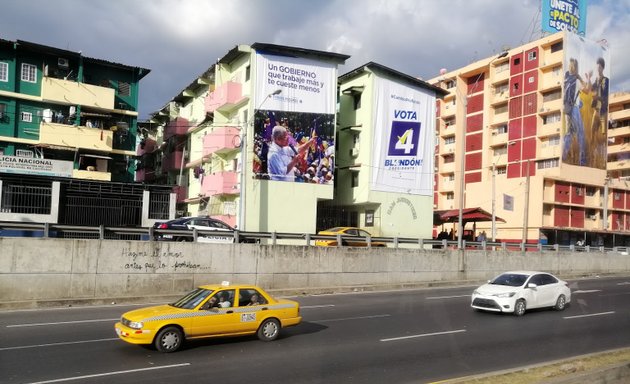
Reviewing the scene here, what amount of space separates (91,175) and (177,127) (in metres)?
14.4

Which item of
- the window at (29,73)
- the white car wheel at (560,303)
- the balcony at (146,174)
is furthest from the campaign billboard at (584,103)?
the window at (29,73)

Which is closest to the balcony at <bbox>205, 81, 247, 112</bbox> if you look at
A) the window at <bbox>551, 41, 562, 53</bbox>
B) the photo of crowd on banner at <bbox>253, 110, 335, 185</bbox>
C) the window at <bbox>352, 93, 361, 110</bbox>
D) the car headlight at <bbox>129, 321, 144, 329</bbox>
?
the photo of crowd on banner at <bbox>253, 110, 335, 185</bbox>

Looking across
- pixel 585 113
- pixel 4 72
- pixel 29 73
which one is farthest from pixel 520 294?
pixel 585 113

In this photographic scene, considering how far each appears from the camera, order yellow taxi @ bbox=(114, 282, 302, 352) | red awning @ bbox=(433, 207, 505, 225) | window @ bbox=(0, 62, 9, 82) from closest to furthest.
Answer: yellow taxi @ bbox=(114, 282, 302, 352), window @ bbox=(0, 62, 9, 82), red awning @ bbox=(433, 207, 505, 225)

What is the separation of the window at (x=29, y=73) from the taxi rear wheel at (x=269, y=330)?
115 feet

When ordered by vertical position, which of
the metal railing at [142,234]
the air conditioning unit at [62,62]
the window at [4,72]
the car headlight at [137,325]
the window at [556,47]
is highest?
the window at [556,47]

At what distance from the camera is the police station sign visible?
3434cm

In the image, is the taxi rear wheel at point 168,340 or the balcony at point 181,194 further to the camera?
the balcony at point 181,194

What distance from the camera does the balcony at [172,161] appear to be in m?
52.2

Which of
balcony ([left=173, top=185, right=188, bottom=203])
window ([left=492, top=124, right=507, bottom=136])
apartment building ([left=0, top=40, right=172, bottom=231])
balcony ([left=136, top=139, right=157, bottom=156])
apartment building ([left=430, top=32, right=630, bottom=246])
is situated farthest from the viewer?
window ([left=492, top=124, right=507, bottom=136])

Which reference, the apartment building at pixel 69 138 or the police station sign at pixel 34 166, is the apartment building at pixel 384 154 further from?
the police station sign at pixel 34 166

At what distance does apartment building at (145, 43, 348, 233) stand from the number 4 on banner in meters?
5.68

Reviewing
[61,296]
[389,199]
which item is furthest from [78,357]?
[389,199]

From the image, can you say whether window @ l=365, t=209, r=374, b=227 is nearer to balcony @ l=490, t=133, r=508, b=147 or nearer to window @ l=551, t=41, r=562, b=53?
balcony @ l=490, t=133, r=508, b=147
